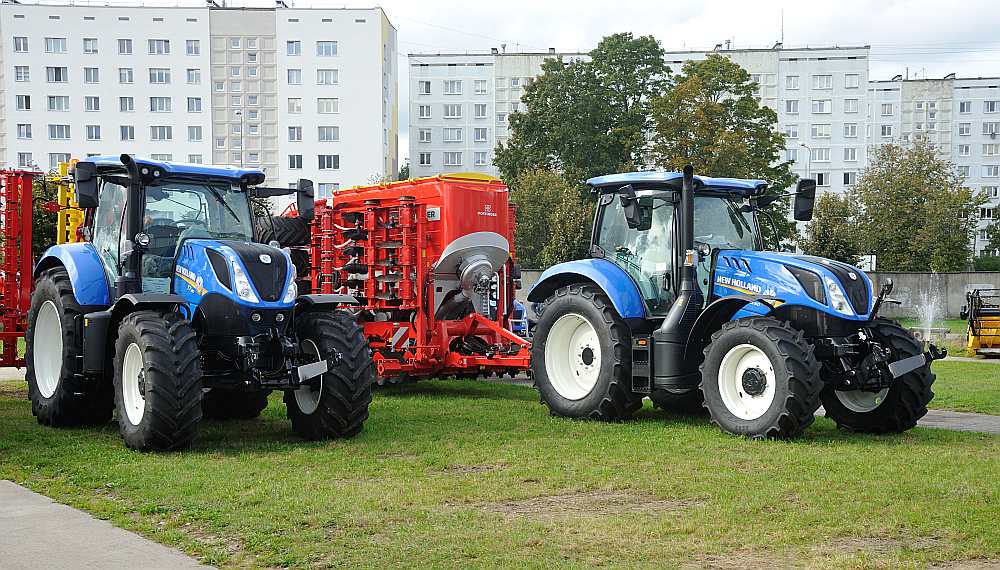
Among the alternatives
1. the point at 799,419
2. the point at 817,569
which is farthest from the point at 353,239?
the point at 817,569

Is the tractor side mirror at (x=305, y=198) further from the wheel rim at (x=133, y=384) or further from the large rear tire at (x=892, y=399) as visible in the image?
the large rear tire at (x=892, y=399)

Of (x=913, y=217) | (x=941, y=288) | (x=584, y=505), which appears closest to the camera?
(x=584, y=505)

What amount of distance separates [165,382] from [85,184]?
2.20 metres

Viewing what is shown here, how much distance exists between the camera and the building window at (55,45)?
6962 cm

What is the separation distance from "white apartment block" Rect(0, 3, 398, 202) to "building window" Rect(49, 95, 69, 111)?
0.07m

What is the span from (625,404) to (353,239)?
5158 mm

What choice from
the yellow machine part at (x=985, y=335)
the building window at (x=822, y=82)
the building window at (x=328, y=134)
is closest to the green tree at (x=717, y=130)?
the yellow machine part at (x=985, y=335)

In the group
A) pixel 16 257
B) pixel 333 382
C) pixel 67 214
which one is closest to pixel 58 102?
pixel 67 214

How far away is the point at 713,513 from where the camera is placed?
6.96 metres

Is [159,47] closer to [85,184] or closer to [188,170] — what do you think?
[188,170]

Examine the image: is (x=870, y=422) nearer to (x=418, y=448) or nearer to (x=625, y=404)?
(x=625, y=404)

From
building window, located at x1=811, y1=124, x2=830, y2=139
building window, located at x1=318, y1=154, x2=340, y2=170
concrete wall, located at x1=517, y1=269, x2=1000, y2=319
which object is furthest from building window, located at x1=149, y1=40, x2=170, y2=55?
building window, located at x1=811, y1=124, x2=830, y2=139

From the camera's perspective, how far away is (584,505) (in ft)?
24.1

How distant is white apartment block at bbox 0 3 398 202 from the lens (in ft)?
228
